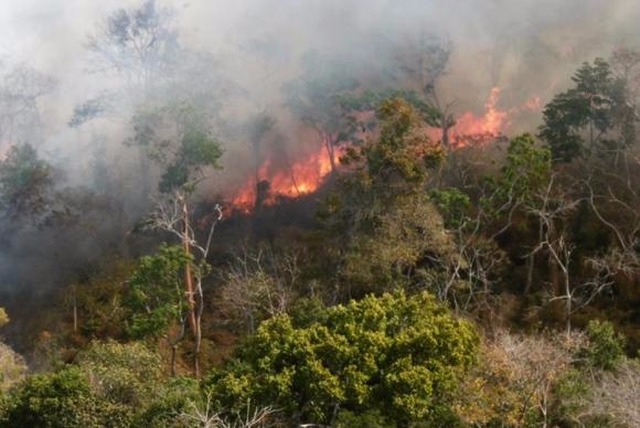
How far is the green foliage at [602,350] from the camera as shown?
3172 cm

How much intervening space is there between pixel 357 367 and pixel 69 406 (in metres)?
9.95

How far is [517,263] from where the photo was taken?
45.8m

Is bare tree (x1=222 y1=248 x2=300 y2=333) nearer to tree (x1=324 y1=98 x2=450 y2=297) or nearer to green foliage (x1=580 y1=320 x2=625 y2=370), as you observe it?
tree (x1=324 y1=98 x2=450 y2=297)

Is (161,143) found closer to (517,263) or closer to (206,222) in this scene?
(206,222)

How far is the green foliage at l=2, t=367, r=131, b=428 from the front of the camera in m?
29.7

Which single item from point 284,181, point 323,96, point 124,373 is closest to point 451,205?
point 124,373

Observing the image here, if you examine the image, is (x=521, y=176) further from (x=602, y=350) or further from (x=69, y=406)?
(x=69, y=406)

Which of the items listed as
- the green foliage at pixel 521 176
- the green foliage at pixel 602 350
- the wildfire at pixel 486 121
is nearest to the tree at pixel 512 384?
the green foliage at pixel 602 350

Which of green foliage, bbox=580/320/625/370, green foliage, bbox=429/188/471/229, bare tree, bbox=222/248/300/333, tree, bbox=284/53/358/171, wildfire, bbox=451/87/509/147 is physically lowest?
green foliage, bbox=580/320/625/370

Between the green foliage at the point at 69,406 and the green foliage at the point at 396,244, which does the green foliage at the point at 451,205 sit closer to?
the green foliage at the point at 396,244

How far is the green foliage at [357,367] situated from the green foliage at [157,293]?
9.42 m

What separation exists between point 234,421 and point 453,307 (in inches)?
647

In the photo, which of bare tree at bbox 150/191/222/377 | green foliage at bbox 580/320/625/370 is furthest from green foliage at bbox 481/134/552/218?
bare tree at bbox 150/191/222/377

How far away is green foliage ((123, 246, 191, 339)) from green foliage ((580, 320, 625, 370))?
1523cm
